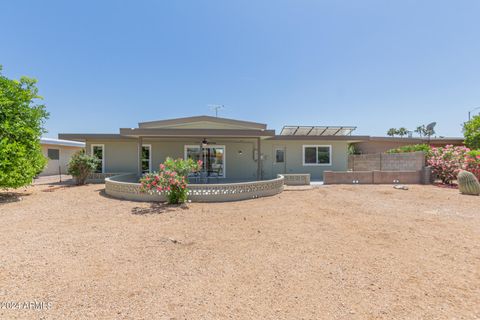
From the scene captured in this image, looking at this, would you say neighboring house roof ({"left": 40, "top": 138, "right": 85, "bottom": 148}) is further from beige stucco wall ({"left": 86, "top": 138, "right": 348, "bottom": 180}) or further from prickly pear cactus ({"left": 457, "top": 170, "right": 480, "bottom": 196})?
prickly pear cactus ({"left": 457, "top": 170, "right": 480, "bottom": 196})

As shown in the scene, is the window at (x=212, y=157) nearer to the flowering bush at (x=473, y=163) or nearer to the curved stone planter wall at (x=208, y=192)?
the curved stone planter wall at (x=208, y=192)

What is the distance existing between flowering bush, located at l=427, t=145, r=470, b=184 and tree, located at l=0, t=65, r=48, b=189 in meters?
21.2

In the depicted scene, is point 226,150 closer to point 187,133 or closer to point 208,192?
point 187,133

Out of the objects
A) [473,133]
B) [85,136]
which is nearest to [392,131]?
[473,133]

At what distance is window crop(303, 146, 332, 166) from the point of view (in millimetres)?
14734

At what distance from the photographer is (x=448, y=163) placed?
12.3 meters

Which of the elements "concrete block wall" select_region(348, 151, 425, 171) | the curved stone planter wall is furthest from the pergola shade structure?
the curved stone planter wall

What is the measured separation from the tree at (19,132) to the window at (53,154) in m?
11.6

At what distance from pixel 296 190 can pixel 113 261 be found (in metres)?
8.73

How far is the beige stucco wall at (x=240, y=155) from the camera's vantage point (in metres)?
14.0

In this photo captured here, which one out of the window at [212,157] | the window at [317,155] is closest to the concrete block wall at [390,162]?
the window at [317,155]

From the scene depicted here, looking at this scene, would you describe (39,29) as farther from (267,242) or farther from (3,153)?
(267,242)

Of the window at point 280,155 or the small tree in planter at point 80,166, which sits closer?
the small tree in planter at point 80,166

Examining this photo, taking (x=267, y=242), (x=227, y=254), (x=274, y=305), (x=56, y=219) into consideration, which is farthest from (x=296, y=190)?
(x=56, y=219)
